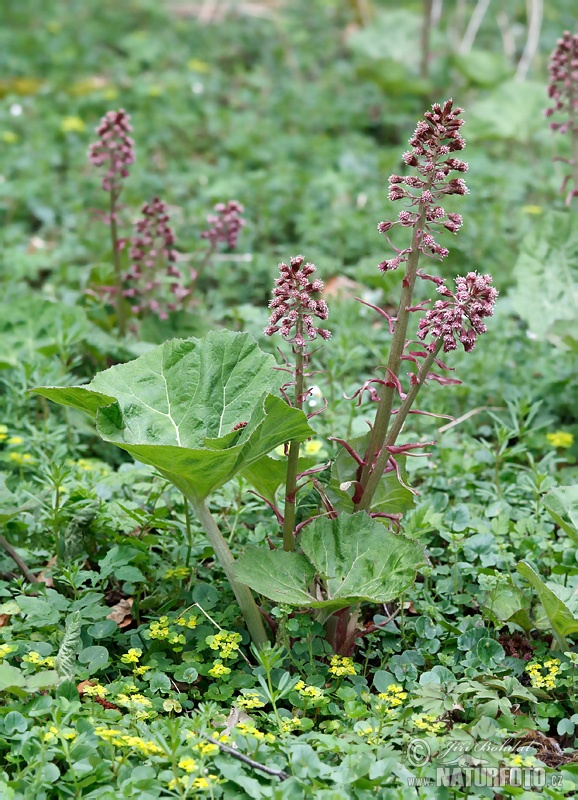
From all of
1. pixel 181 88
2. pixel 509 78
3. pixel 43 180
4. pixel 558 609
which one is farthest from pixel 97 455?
pixel 509 78

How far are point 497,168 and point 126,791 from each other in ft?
17.3

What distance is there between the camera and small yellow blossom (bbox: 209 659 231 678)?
2623mm

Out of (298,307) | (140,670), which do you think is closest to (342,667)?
(140,670)

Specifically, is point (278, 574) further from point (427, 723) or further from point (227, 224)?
Result: point (227, 224)

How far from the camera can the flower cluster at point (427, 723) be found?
8.07 feet

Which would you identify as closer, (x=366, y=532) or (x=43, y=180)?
(x=366, y=532)

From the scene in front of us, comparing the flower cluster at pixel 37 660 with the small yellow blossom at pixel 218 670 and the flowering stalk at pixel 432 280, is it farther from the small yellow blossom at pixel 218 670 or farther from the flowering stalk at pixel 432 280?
the flowering stalk at pixel 432 280

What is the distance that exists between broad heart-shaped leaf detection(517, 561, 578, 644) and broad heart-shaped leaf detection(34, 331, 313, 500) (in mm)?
765

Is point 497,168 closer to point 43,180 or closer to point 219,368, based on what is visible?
point 43,180

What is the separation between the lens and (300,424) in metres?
2.52

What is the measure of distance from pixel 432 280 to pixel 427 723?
1170 millimetres

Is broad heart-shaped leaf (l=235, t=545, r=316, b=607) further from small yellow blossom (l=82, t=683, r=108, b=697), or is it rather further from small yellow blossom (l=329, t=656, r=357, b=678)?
small yellow blossom (l=82, t=683, r=108, b=697)

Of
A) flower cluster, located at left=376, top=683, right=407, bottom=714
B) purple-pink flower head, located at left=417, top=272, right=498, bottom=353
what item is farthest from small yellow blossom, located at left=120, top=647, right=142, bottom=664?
purple-pink flower head, located at left=417, top=272, right=498, bottom=353

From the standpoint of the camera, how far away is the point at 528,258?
14.5 feet
